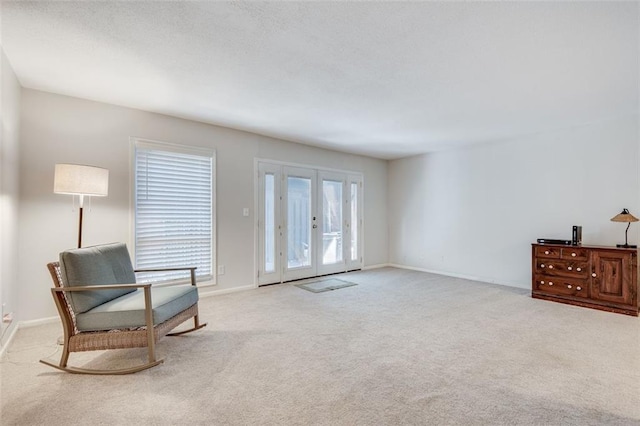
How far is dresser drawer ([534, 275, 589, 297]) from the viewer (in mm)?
3961

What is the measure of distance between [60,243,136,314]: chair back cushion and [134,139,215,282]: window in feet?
3.59

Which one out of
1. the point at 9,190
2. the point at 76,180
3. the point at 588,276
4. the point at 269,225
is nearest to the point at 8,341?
the point at 9,190

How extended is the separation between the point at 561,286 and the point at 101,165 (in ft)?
19.3

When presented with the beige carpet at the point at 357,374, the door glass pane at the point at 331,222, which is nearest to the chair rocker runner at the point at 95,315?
the beige carpet at the point at 357,374

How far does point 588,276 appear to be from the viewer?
3908 millimetres

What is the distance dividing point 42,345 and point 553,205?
633cm

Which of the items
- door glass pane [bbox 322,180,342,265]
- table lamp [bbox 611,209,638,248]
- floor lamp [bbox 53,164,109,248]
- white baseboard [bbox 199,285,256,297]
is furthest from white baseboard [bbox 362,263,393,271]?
floor lamp [bbox 53,164,109,248]

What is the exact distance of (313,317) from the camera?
11.5ft

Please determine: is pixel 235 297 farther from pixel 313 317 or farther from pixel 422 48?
pixel 422 48

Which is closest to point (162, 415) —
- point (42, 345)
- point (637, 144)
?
point (42, 345)

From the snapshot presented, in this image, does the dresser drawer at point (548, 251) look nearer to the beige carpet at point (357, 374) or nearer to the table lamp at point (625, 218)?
the table lamp at point (625, 218)

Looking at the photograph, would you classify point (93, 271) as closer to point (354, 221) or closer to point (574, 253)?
point (354, 221)

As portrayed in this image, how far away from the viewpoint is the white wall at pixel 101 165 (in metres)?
3.23

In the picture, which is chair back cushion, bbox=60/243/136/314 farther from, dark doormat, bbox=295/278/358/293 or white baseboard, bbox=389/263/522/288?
white baseboard, bbox=389/263/522/288
